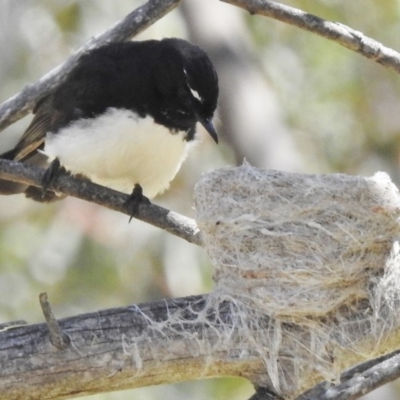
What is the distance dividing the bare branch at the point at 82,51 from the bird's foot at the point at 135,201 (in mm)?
652

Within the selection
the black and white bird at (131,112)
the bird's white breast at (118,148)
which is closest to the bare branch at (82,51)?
the black and white bird at (131,112)

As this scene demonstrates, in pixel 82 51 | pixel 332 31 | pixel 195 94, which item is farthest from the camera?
pixel 82 51

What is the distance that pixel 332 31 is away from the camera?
4.45 meters

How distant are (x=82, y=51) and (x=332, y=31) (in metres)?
1.45

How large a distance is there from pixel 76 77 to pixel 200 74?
0.66 metres

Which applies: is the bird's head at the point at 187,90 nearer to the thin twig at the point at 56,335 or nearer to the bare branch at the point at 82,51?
the bare branch at the point at 82,51

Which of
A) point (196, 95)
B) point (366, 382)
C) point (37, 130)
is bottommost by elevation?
point (366, 382)

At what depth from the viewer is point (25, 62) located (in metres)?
9.85

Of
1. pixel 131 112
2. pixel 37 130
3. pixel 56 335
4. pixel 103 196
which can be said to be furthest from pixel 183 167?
pixel 56 335

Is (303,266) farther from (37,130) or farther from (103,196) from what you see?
(37,130)

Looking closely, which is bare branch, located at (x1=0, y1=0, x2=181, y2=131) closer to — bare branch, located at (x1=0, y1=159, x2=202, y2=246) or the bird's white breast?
the bird's white breast

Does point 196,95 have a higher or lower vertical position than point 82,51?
lower

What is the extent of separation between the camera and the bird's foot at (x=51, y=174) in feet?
16.0

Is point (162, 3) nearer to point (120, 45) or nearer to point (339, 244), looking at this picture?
point (120, 45)
